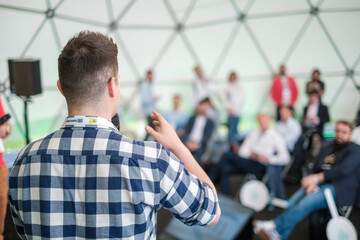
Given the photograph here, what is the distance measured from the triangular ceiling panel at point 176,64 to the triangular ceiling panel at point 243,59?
2.61 ft

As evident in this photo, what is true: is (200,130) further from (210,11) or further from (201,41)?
(201,41)

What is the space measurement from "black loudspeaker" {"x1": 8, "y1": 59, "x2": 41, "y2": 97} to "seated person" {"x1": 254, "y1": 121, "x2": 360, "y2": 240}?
2.97m

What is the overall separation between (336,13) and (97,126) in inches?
75.9

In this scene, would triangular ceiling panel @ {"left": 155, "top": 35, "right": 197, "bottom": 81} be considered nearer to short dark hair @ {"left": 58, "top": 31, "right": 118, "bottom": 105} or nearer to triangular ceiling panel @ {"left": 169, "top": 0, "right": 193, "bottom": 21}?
triangular ceiling panel @ {"left": 169, "top": 0, "right": 193, "bottom": 21}

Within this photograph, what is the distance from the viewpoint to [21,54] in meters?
4.44

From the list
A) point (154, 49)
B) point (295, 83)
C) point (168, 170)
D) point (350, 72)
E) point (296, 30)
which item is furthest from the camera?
point (154, 49)

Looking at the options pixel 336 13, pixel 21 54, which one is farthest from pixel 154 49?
pixel 336 13

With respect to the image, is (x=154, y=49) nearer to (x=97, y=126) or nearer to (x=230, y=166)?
(x=230, y=166)

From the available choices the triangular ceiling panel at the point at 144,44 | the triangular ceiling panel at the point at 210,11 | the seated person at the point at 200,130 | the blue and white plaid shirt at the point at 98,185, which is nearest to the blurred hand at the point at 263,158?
the seated person at the point at 200,130

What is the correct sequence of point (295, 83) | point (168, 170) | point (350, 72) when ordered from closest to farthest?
point (168, 170) → point (350, 72) → point (295, 83)

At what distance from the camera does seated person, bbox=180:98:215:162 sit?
5.14 metres

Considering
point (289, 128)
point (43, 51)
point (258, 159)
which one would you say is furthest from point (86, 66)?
point (289, 128)

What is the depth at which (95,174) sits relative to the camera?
1.08 metres

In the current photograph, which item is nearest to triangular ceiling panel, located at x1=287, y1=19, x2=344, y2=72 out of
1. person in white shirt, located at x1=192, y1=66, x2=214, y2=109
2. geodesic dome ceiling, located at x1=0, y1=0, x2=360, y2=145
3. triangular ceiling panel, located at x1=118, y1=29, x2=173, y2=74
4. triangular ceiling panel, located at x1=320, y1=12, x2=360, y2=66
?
geodesic dome ceiling, located at x1=0, y1=0, x2=360, y2=145
